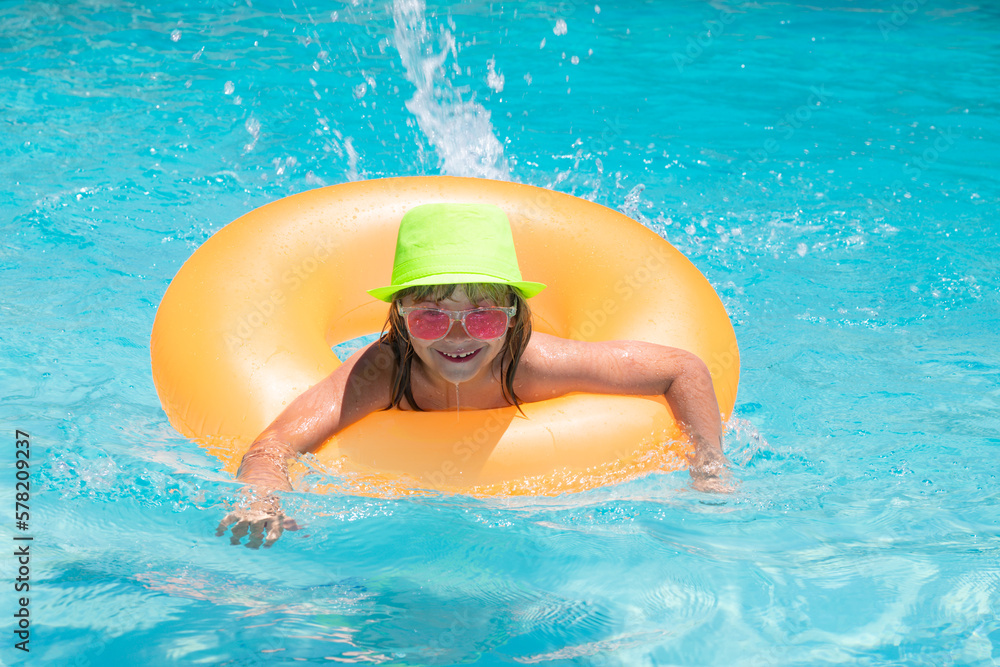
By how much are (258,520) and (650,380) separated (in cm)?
118

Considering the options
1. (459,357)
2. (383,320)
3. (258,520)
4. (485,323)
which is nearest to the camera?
(258,520)

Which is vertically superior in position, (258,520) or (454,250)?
(454,250)

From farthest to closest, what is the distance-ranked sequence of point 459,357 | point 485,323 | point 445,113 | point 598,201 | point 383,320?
point 445,113, point 598,201, point 383,320, point 459,357, point 485,323

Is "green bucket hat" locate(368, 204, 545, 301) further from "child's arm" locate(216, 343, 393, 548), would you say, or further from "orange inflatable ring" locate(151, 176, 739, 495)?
"orange inflatable ring" locate(151, 176, 739, 495)

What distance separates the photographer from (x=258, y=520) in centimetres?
243

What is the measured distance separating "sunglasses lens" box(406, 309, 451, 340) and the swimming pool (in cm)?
48

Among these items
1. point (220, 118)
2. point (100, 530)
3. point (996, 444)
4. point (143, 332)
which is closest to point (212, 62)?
point (220, 118)

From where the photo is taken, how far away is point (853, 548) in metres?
2.72

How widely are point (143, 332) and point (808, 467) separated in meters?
2.78

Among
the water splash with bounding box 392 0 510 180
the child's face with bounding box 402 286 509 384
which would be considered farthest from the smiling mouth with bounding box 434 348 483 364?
the water splash with bounding box 392 0 510 180

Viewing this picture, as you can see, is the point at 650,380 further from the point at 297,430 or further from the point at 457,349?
the point at 297,430

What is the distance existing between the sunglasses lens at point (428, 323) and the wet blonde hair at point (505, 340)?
0.07 meters

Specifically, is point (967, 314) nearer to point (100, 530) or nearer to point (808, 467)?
point (808, 467)

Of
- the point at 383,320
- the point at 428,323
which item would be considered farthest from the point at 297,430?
the point at 383,320
